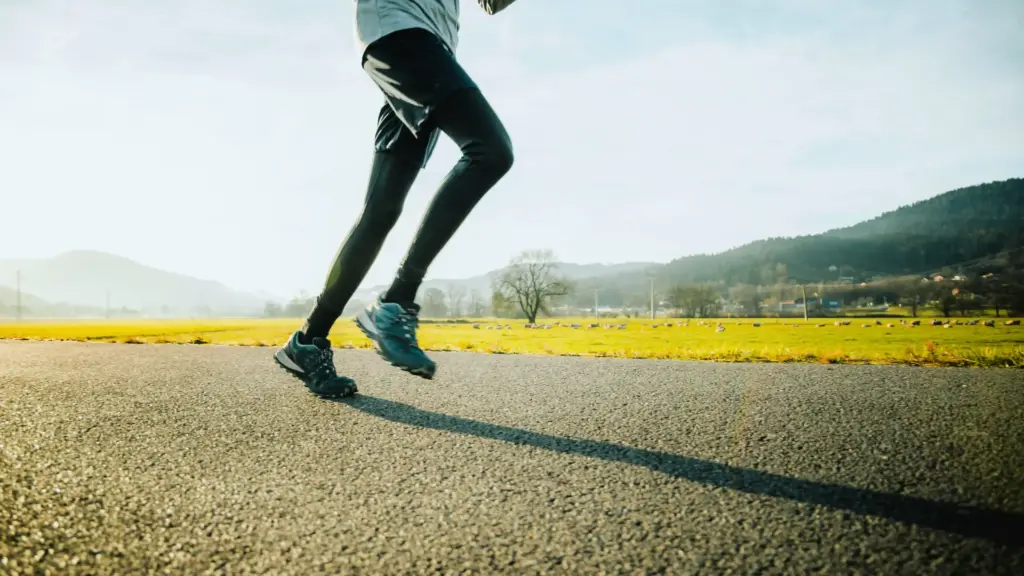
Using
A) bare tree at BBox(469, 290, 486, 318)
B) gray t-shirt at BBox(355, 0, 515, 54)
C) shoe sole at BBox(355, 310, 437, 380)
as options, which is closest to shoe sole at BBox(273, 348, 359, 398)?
shoe sole at BBox(355, 310, 437, 380)

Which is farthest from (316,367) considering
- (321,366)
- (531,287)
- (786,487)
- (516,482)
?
(531,287)

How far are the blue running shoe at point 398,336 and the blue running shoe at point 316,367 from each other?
37cm

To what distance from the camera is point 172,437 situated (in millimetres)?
1564

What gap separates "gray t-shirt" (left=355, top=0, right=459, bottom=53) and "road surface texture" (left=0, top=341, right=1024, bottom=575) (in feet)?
4.81

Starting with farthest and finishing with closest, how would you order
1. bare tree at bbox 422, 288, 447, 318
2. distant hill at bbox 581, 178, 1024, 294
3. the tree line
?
distant hill at bbox 581, 178, 1024, 294 → bare tree at bbox 422, 288, 447, 318 → the tree line

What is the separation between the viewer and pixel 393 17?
192 cm

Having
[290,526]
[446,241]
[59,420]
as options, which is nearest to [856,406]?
[446,241]

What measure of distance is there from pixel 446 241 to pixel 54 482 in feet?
4.36

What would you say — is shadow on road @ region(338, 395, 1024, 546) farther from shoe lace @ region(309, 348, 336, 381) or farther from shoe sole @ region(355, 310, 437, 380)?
shoe lace @ region(309, 348, 336, 381)

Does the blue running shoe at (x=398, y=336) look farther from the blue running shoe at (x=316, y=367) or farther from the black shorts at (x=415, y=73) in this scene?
the black shorts at (x=415, y=73)

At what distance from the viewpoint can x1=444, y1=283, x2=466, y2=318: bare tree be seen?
91863 millimetres


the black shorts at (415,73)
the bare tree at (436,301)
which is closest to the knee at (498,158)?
the black shorts at (415,73)

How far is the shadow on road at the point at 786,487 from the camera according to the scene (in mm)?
878

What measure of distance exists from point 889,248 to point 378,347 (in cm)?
18213
